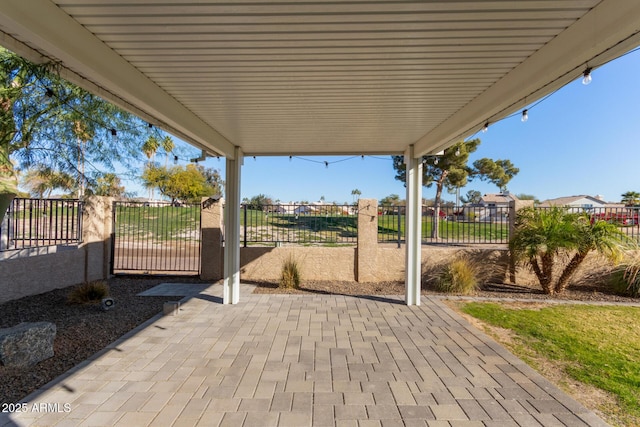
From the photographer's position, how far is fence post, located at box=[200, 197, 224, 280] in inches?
301

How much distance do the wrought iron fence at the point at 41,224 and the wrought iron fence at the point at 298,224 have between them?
3.49 metres

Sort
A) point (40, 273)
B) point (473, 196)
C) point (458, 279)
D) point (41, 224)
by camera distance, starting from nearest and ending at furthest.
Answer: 1. point (40, 273)
2. point (41, 224)
3. point (458, 279)
4. point (473, 196)

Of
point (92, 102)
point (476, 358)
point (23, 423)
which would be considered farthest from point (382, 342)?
point (92, 102)

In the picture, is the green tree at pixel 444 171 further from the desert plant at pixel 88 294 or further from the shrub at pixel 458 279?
the desert plant at pixel 88 294

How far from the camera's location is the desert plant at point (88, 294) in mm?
5410

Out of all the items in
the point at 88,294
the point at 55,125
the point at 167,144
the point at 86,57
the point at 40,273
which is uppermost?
the point at 167,144

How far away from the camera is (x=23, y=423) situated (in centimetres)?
240

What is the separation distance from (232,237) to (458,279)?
457cm

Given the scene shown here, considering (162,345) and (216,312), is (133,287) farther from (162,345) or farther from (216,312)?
(162,345)

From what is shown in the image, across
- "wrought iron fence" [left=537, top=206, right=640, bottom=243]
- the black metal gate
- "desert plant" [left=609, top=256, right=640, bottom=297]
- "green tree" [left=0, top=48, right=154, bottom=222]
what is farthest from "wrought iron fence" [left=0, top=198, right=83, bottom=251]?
"desert plant" [left=609, top=256, right=640, bottom=297]

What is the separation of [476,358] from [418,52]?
319cm

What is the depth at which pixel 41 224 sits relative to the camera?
20.9 feet

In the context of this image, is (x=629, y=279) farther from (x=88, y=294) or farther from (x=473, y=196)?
(x=473, y=196)

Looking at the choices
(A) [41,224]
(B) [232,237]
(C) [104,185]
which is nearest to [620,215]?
(B) [232,237]
